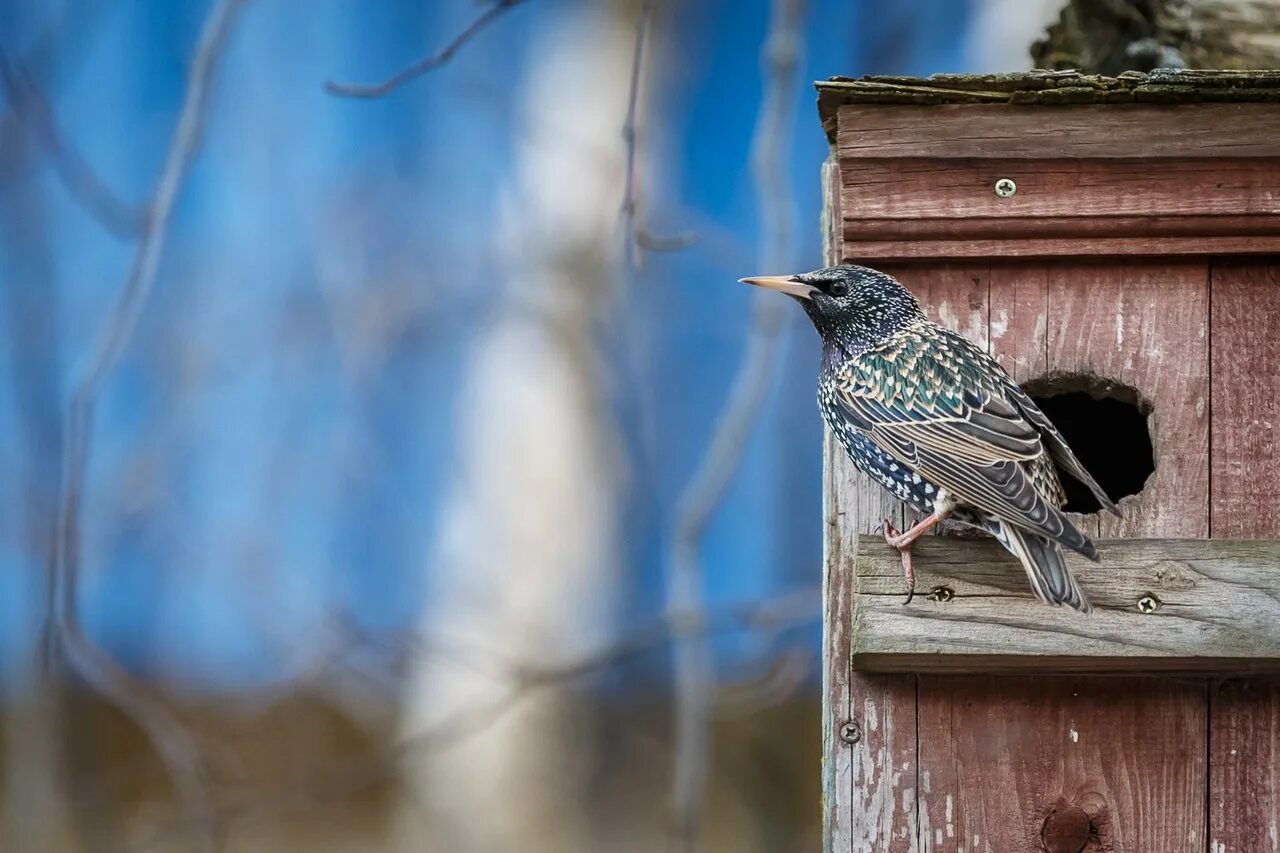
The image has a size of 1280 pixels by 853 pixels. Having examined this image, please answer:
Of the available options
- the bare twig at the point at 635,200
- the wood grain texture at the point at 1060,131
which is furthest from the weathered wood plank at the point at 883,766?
the bare twig at the point at 635,200

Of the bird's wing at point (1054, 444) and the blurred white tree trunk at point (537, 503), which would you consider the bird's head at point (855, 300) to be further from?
the blurred white tree trunk at point (537, 503)

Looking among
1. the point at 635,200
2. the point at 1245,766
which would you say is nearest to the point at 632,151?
the point at 635,200

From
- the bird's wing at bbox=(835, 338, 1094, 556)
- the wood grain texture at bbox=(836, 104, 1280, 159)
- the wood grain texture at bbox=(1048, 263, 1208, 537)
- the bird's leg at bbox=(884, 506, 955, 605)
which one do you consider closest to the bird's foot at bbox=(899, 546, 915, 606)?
the bird's leg at bbox=(884, 506, 955, 605)

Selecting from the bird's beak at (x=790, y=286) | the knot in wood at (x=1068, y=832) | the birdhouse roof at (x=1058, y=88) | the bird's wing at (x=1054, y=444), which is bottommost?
the knot in wood at (x=1068, y=832)

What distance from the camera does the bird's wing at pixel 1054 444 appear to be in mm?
2285

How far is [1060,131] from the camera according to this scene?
2.45m

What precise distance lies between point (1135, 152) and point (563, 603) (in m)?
1.99

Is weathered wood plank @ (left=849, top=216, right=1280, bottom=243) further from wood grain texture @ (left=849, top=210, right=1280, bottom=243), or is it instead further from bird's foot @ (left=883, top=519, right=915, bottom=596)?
bird's foot @ (left=883, top=519, right=915, bottom=596)

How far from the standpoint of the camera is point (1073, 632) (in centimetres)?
218

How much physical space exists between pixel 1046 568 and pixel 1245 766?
490 millimetres

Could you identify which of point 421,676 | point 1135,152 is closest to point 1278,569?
point 1135,152

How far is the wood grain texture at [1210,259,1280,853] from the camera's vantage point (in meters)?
2.29

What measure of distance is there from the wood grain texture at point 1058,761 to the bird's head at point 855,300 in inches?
21.0

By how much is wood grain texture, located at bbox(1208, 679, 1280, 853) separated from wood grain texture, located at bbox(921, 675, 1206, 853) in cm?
3
